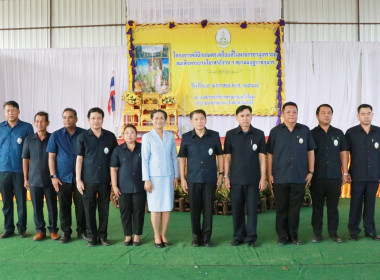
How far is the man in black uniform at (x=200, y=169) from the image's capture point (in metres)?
3.20

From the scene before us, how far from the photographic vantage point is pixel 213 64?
27.0ft

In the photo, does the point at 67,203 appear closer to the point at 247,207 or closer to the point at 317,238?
the point at 247,207

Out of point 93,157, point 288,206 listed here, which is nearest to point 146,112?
point 93,157

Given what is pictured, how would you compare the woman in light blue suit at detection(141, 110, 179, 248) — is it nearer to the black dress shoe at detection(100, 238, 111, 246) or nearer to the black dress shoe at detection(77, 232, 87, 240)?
the black dress shoe at detection(100, 238, 111, 246)

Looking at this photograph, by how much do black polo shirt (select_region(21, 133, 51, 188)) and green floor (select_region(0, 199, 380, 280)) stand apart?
565 millimetres

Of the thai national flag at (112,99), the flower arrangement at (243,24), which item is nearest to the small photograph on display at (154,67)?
the thai national flag at (112,99)

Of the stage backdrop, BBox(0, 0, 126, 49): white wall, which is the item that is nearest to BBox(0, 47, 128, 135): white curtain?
BBox(0, 0, 126, 49): white wall

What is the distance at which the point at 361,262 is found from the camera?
279cm

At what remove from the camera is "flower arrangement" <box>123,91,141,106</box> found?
7.80 meters

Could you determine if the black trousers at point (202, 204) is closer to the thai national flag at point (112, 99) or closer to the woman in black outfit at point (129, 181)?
the woman in black outfit at point (129, 181)

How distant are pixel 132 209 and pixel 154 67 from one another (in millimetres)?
5395

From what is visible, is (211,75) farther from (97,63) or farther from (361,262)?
(361,262)

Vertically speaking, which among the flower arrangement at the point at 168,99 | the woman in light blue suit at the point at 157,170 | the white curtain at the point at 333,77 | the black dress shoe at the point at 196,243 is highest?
the white curtain at the point at 333,77

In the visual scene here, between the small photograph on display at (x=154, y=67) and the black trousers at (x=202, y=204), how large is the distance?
5.25m
